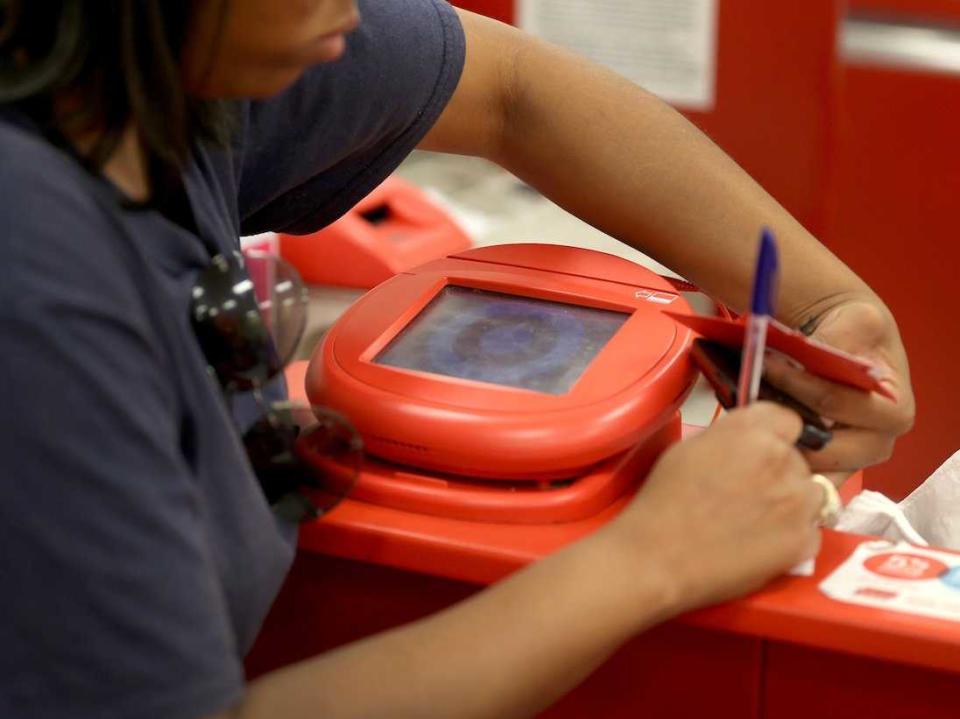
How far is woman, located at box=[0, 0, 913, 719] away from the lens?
52cm

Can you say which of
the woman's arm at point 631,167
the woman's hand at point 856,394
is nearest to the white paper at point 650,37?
the woman's arm at point 631,167

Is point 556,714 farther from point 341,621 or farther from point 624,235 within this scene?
point 624,235

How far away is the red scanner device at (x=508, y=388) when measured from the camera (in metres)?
0.70

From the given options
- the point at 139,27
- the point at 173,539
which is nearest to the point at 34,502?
the point at 173,539

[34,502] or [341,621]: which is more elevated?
[34,502]

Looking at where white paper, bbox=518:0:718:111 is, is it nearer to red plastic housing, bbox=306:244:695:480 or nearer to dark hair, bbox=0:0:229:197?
red plastic housing, bbox=306:244:695:480

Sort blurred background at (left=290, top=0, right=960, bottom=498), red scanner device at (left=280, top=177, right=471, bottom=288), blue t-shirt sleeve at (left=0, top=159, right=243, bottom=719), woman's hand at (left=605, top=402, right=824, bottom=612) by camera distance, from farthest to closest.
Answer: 1. red scanner device at (left=280, top=177, right=471, bottom=288)
2. blurred background at (left=290, top=0, right=960, bottom=498)
3. woman's hand at (left=605, top=402, right=824, bottom=612)
4. blue t-shirt sleeve at (left=0, top=159, right=243, bottom=719)

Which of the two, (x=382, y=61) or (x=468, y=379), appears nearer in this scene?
(x=468, y=379)

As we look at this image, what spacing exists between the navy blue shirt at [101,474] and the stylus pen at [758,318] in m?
0.27

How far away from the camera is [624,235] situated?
95 centimetres

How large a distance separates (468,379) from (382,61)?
0.25 m

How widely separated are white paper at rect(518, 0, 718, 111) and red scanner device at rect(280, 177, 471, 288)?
30cm

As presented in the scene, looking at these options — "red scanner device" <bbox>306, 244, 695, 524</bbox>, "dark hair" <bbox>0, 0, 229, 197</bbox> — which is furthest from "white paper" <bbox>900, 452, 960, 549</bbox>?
"dark hair" <bbox>0, 0, 229, 197</bbox>

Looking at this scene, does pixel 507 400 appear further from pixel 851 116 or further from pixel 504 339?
pixel 851 116
